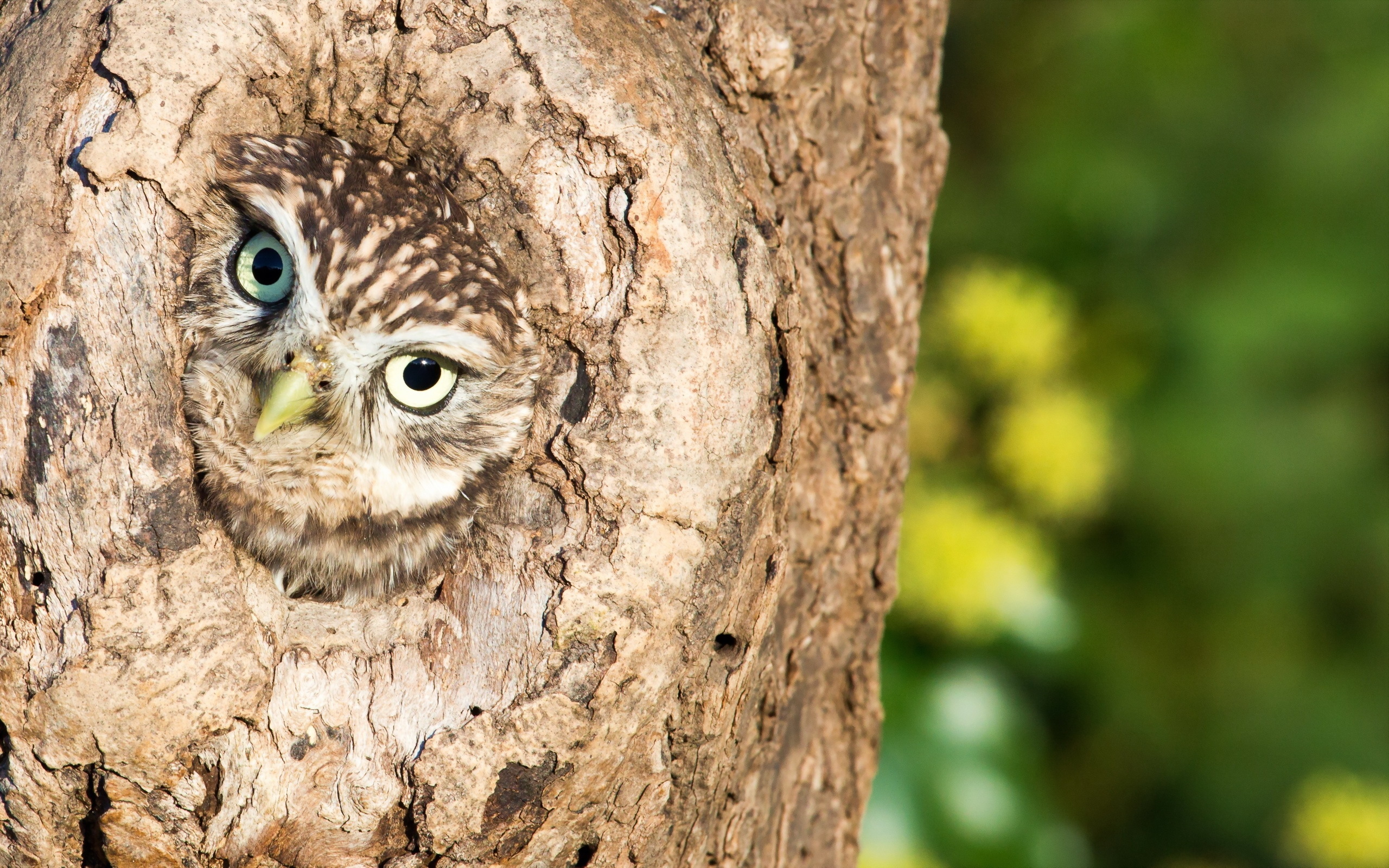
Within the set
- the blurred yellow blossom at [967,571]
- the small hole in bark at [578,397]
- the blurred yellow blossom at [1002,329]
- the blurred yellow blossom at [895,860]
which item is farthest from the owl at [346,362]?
the blurred yellow blossom at [1002,329]

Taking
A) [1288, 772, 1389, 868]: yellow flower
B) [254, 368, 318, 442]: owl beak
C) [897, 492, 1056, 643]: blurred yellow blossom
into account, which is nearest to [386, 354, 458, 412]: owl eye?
[254, 368, 318, 442]: owl beak

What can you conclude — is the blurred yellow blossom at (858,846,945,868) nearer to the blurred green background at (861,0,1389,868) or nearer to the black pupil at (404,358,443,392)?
the blurred green background at (861,0,1389,868)

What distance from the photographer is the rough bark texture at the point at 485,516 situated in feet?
5.55

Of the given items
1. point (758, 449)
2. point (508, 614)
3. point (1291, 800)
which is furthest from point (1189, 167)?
point (508, 614)

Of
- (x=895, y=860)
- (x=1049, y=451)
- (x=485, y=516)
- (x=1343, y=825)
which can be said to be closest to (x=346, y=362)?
(x=485, y=516)

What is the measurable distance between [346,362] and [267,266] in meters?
0.24

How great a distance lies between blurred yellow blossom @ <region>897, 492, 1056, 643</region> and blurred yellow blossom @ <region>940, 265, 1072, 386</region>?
42 centimetres

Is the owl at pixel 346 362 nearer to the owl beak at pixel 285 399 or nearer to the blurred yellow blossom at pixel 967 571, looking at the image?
the owl beak at pixel 285 399

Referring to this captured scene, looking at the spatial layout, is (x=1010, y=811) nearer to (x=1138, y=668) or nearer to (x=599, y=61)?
(x=1138, y=668)

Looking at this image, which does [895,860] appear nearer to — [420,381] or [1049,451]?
[1049,451]

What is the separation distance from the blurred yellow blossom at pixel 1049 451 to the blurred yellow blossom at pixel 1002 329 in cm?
10

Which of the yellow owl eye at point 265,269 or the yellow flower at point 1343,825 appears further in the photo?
the yellow flower at point 1343,825

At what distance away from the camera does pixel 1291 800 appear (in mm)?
3850

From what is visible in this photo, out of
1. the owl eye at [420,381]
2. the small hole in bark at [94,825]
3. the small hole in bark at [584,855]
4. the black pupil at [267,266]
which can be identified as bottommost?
the small hole in bark at [94,825]
